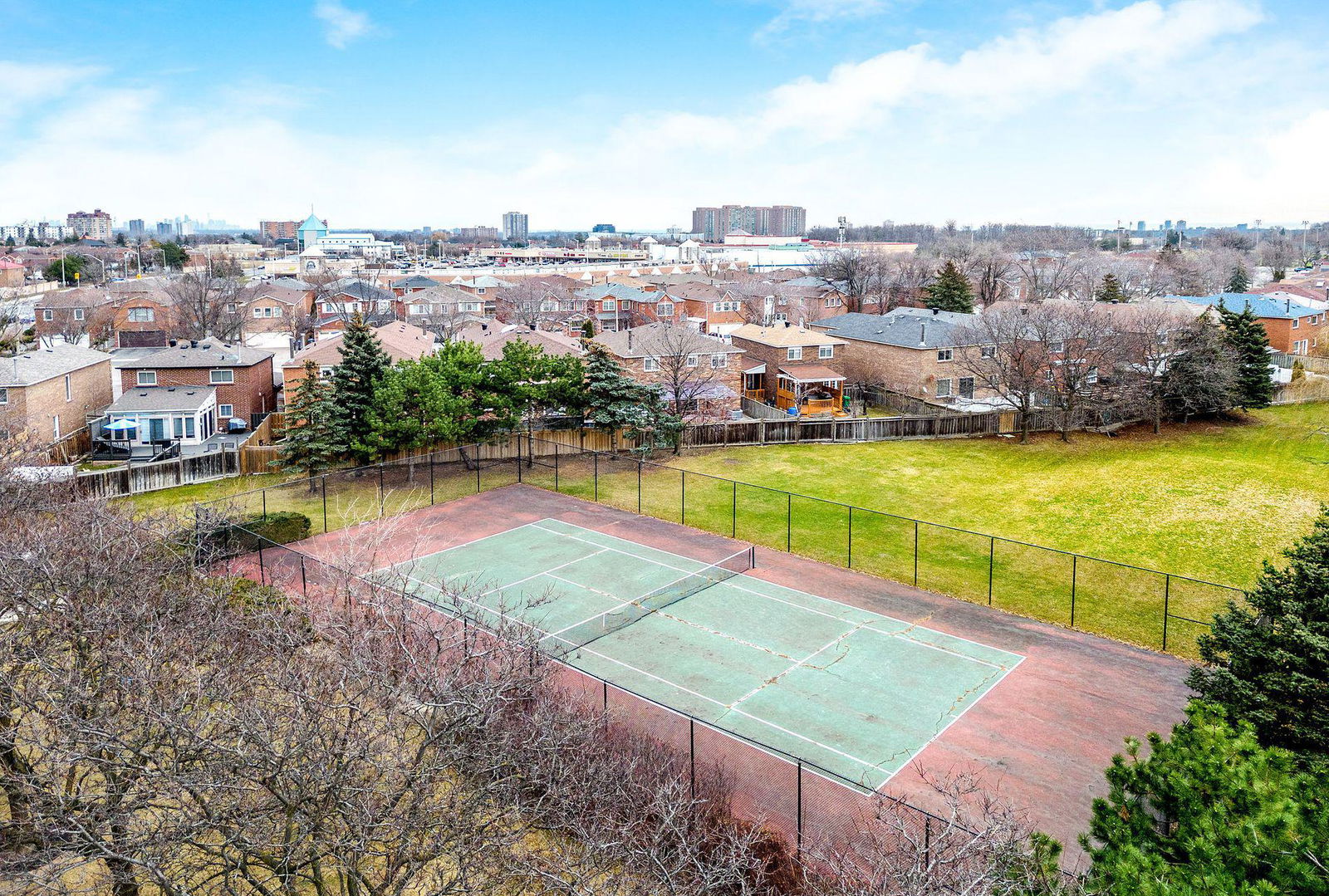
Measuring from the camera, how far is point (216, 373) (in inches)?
1811

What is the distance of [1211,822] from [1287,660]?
19.4 ft

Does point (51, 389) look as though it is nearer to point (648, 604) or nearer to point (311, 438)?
point (311, 438)

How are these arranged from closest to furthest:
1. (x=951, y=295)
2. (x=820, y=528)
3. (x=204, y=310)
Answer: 1. (x=820, y=528)
2. (x=204, y=310)
3. (x=951, y=295)

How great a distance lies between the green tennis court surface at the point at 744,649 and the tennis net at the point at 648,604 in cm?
5

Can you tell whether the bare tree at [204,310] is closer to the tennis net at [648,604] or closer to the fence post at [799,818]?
the tennis net at [648,604]

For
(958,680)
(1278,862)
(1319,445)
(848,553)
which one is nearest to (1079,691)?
(958,680)

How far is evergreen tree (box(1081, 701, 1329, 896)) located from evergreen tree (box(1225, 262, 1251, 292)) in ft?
317

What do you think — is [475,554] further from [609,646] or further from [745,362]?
[745,362]

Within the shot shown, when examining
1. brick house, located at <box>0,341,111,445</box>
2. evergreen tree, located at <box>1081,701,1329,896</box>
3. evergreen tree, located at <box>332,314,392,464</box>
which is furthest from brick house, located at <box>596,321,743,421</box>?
evergreen tree, located at <box>1081,701,1329,896</box>

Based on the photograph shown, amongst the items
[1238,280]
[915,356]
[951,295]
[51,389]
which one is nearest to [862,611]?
[915,356]

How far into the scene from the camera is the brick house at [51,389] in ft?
124

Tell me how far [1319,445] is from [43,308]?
292 feet

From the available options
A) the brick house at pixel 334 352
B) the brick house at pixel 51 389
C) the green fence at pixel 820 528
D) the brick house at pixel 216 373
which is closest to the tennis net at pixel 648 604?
the green fence at pixel 820 528

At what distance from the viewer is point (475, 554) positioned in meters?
28.8
